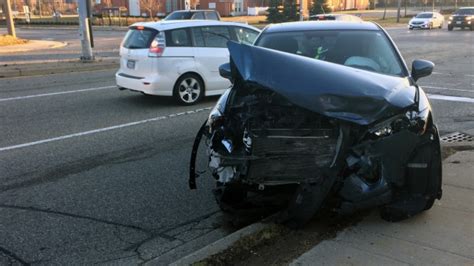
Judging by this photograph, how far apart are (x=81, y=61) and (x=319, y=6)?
37124 millimetres

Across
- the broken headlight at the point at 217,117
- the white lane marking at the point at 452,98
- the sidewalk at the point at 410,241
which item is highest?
the broken headlight at the point at 217,117

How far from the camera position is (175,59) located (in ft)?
32.6

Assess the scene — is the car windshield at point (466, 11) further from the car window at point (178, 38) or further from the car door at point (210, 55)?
the car window at point (178, 38)

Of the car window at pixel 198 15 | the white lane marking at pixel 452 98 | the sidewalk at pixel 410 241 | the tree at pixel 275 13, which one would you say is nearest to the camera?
the sidewalk at pixel 410 241

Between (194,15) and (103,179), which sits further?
(194,15)

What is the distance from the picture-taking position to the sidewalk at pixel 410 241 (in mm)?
3510

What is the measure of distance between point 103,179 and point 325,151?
2880mm

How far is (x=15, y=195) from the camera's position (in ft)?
17.1

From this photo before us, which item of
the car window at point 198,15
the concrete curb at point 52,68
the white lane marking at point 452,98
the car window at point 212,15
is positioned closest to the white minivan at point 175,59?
the white lane marking at point 452,98

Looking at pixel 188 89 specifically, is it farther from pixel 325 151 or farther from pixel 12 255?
pixel 325 151

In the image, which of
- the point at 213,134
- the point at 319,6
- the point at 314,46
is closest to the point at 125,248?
the point at 213,134

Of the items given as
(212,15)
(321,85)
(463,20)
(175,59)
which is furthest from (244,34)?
(463,20)

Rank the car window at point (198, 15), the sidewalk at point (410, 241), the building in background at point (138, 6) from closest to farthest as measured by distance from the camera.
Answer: the sidewalk at point (410, 241) < the car window at point (198, 15) < the building in background at point (138, 6)

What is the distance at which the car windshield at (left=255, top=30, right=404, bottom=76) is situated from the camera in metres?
5.46
